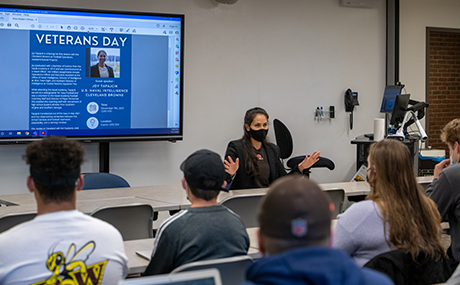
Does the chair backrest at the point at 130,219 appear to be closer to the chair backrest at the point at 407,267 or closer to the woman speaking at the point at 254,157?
the woman speaking at the point at 254,157

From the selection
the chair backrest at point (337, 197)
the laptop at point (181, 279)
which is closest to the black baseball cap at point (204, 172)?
the laptop at point (181, 279)

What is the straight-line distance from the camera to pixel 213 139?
5418 millimetres

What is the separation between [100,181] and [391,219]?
2608 mm

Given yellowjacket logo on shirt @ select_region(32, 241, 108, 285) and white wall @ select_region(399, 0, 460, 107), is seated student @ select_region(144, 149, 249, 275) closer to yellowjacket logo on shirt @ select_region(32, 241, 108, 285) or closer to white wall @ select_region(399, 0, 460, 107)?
yellowjacket logo on shirt @ select_region(32, 241, 108, 285)

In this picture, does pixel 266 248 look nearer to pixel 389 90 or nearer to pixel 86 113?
pixel 86 113

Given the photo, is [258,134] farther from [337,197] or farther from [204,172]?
[204,172]

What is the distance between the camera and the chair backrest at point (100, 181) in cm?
381

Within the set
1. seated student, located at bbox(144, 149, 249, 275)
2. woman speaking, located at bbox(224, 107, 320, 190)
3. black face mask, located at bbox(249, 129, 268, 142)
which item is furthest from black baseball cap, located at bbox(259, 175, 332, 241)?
A: black face mask, located at bbox(249, 129, 268, 142)

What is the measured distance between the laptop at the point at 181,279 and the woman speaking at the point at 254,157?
279 cm

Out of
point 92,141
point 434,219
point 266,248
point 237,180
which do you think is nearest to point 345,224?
point 434,219

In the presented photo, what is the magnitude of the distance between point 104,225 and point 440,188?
1.82 meters

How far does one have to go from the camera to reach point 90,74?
14.8 ft

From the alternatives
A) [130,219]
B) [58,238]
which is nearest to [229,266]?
[58,238]

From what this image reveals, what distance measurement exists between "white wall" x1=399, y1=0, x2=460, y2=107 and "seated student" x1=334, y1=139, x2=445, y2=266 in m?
4.67
